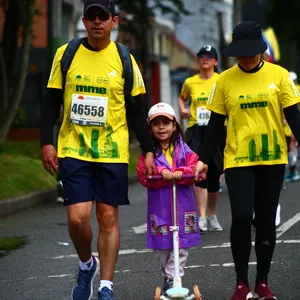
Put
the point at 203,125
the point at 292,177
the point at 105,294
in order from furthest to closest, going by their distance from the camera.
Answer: the point at 292,177
the point at 203,125
the point at 105,294

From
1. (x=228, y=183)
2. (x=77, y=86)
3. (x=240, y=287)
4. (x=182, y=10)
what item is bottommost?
(x=240, y=287)

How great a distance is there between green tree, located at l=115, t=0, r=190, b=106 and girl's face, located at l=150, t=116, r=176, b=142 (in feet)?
62.9

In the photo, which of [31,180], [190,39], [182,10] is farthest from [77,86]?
[190,39]

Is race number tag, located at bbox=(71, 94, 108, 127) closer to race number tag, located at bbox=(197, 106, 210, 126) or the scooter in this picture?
the scooter

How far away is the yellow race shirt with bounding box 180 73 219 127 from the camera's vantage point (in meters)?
11.9

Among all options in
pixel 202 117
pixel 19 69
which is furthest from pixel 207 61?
pixel 19 69

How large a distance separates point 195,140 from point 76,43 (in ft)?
15.4

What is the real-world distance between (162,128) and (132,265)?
83.1 inches

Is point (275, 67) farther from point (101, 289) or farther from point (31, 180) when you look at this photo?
point (31, 180)

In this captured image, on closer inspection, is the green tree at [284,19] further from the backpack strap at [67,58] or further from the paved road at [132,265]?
the backpack strap at [67,58]

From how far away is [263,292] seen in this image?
7.34 meters

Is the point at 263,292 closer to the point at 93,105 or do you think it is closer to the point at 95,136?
the point at 95,136

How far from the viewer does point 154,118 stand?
7602mm

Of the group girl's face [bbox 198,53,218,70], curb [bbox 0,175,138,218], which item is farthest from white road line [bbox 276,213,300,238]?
curb [bbox 0,175,138,218]
